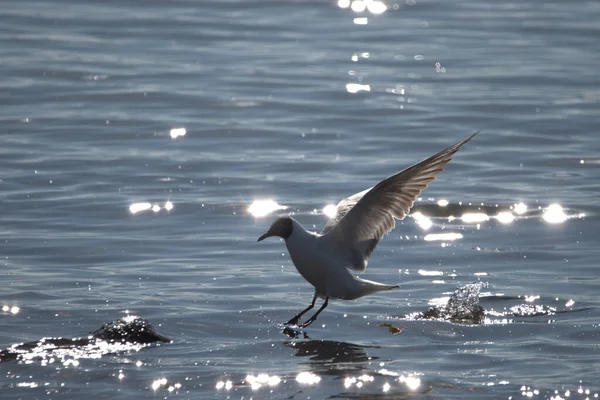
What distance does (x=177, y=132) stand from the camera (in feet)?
44.8

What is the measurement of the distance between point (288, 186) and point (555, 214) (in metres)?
2.64

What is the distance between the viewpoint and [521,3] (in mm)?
20797

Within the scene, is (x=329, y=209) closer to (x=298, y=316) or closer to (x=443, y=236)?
(x=443, y=236)

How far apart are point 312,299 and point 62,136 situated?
596 centimetres

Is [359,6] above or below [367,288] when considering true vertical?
above

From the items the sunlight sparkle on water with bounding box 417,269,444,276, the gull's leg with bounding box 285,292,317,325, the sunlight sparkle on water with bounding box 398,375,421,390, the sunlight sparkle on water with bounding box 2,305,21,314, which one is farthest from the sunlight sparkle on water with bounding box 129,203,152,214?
the sunlight sparkle on water with bounding box 398,375,421,390

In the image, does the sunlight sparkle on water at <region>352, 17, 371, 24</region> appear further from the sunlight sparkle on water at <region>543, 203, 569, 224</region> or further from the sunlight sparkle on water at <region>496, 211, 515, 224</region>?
the sunlight sparkle on water at <region>496, 211, 515, 224</region>

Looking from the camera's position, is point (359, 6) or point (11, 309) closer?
point (11, 309)

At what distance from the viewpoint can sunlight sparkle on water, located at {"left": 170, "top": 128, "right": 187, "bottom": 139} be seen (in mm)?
13545

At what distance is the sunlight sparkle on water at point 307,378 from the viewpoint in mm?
6570

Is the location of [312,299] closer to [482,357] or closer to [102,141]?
[482,357]

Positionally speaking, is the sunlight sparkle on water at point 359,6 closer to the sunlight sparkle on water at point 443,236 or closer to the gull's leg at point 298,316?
the sunlight sparkle on water at point 443,236

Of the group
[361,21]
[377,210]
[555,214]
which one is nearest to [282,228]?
[377,210]

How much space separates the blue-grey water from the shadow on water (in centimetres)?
7
